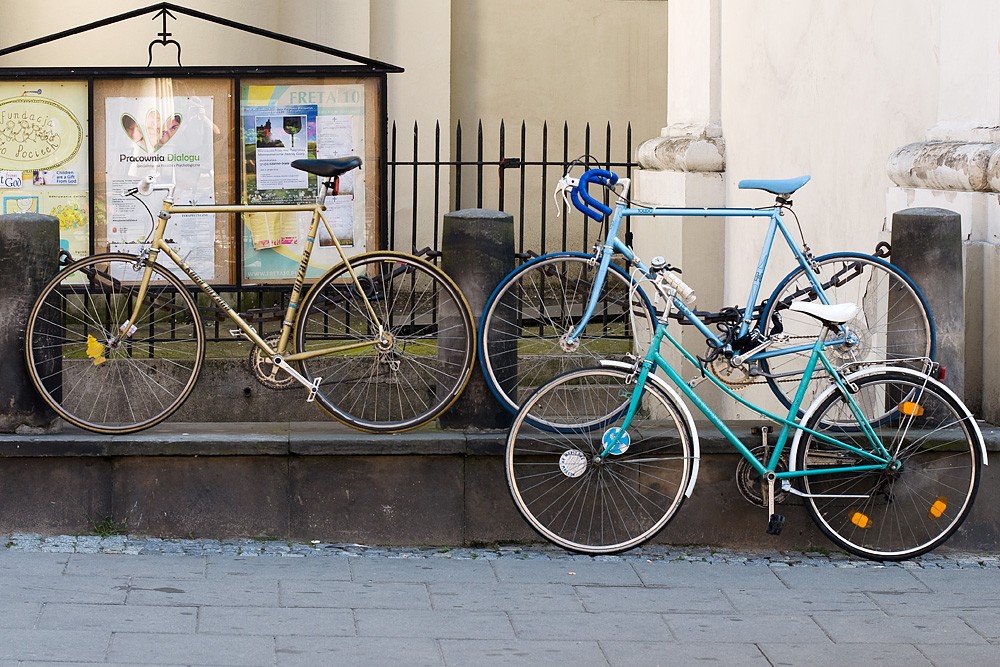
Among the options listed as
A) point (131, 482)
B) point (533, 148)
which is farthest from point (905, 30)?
point (533, 148)

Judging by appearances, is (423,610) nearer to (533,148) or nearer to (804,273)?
(804,273)

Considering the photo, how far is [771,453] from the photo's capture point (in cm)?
509

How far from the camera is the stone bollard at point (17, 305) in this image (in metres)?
5.16

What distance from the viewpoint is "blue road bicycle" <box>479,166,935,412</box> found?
5.02 metres

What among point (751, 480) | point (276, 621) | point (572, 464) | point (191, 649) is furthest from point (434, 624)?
point (751, 480)

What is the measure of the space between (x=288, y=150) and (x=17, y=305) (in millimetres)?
2417

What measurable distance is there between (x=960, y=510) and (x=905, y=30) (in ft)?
8.26

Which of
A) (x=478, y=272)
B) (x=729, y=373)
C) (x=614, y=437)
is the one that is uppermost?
(x=478, y=272)

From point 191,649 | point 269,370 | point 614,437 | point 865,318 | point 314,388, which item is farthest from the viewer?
point 865,318

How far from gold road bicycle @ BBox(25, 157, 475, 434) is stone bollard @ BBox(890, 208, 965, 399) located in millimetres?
1861

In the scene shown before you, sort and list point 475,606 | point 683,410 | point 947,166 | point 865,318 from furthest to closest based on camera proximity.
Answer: point 865,318 → point 947,166 → point 683,410 → point 475,606

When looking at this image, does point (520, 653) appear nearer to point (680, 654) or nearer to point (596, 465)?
point (680, 654)

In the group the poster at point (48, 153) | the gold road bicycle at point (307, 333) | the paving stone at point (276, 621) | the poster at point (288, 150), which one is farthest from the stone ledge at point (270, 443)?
the poster at point (48, 153)

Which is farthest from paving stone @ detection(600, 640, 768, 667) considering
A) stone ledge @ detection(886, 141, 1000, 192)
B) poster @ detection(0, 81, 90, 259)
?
poster @ detection(0, 81, 90, 259)
